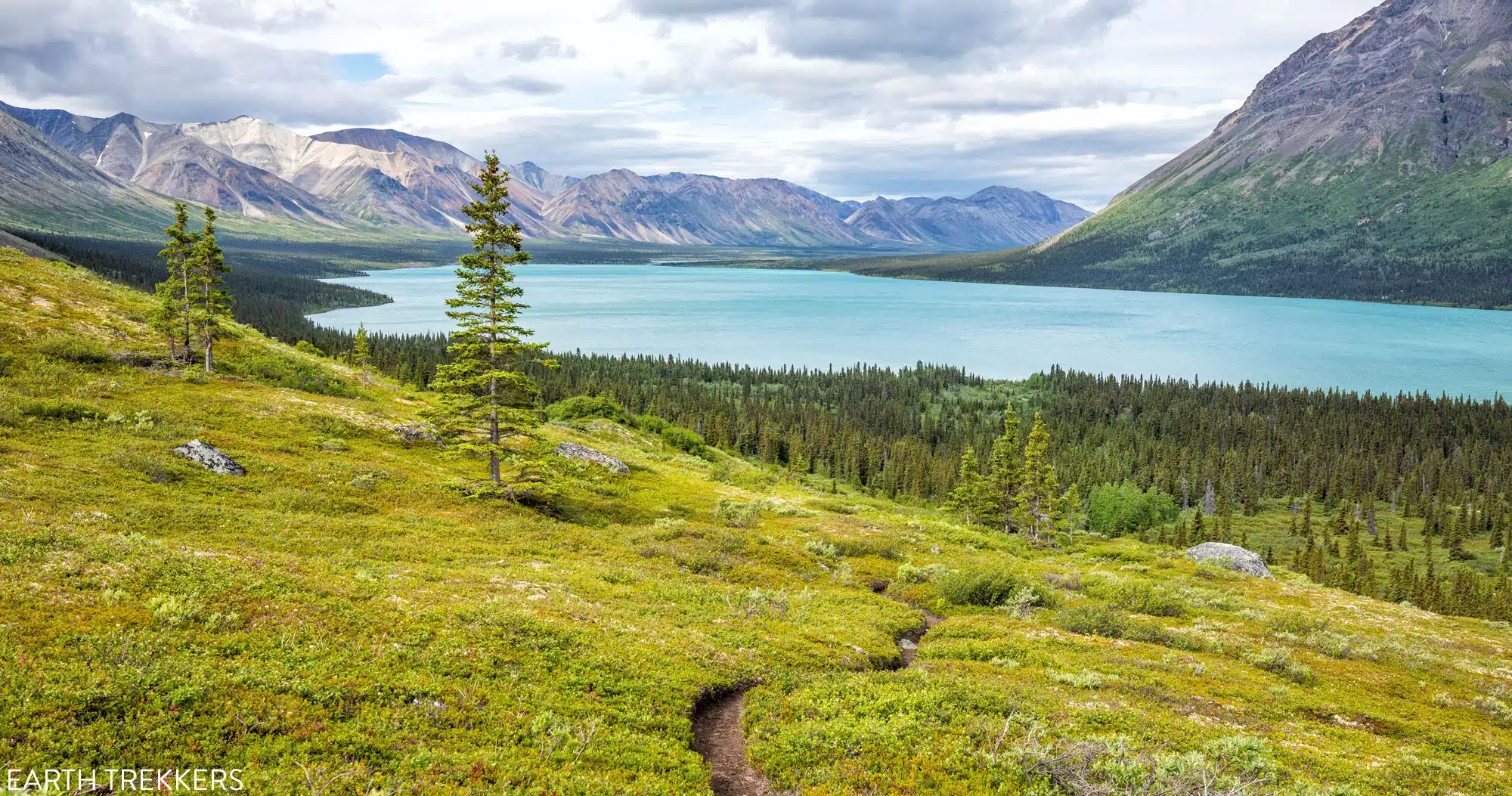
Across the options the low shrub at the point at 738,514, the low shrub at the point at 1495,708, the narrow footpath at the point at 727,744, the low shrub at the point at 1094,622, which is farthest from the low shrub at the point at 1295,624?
the low shrub at the point at 738,514

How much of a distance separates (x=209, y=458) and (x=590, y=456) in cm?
3082

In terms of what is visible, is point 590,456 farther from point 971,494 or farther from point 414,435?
point 971,494

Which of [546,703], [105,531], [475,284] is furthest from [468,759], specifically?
[475,284]

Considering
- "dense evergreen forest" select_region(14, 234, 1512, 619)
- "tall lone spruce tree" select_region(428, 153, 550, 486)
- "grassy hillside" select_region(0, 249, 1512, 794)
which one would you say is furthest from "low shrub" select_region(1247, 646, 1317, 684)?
"dense evergreen forest" select_region(14, 234, 1512, 619)

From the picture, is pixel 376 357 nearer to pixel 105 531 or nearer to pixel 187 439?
pixel 187 439

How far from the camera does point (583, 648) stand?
869 inches

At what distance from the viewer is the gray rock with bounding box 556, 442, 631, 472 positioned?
63.6 meters

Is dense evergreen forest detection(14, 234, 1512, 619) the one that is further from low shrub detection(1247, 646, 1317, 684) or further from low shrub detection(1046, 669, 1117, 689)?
low shrub detection(1046, 669, 1117, 689)

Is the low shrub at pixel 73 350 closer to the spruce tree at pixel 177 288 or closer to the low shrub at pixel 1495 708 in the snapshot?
the spruce tree at pixel 177 288

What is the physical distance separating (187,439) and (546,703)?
35.3 metres

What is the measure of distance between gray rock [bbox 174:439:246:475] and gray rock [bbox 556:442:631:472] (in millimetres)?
26630

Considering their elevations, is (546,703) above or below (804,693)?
above

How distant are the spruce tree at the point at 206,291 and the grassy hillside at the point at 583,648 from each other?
386 inches

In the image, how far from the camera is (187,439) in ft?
133
